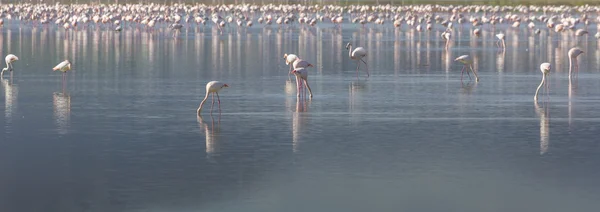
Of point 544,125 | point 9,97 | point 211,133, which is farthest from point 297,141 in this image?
point 9,97

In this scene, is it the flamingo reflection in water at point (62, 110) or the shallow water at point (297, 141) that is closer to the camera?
the shallow water at point (297, 141)

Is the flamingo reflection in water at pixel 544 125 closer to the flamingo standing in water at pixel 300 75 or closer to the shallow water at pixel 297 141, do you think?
the shallow water at pixel 297 141

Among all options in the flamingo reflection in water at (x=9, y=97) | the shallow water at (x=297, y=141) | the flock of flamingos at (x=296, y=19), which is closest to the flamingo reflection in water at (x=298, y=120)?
the shallow water at (x=297, y=141)

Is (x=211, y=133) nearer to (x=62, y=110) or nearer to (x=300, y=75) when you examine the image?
(x=62, y=110)

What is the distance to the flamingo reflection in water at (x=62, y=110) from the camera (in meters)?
20.6

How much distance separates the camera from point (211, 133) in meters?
19.6

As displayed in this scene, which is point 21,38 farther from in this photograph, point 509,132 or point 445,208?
point 445,208

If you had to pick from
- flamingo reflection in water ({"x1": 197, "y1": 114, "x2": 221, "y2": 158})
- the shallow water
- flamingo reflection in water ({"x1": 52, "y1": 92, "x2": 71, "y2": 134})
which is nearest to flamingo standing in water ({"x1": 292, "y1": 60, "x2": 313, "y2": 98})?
the shallow water

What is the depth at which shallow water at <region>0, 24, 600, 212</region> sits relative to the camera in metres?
13.9

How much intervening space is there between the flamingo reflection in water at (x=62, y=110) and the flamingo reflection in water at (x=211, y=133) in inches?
87.2

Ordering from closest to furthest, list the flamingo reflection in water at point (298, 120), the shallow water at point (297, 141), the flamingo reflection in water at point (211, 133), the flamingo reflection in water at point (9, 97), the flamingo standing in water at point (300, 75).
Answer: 1. the shallow water at point (297, 141)
2. the flamingo reflection in water at point (211, 133)
3. the flamingo reflection in water at point (298, 120)
4. the flamingo reflection in water at point (9, 97)
5. the flamingo standing in water at point (300, 75)

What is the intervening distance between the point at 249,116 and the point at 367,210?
9232 millimetres

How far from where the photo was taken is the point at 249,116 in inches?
873

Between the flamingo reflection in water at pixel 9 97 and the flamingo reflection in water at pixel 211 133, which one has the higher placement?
the flamingo reflection in water at pixel 9 97
